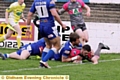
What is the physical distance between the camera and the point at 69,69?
13.0 meters

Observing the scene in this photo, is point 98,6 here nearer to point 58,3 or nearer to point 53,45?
point 58,3

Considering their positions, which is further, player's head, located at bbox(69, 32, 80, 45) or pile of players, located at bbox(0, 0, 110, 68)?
player's head, located at bbox(69, 32, 80, 45)

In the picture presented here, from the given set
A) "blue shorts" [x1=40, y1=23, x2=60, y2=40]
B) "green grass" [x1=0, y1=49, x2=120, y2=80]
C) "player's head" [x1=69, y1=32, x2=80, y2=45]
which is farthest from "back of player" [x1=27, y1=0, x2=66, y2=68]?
"player's head" [x1=69, y1=32, x2=80, y2=45]

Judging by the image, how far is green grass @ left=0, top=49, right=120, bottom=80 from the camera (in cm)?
1175

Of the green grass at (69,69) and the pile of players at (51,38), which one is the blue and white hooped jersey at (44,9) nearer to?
the pile of players at (51,38)

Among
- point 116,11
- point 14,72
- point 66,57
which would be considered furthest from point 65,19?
point 14,72

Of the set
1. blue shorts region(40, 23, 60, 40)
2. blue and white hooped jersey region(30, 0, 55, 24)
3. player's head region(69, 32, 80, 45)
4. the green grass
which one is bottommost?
the green grass

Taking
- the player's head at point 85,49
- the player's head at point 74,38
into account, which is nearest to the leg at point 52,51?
the player's head at point 74,38

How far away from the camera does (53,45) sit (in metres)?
13.2

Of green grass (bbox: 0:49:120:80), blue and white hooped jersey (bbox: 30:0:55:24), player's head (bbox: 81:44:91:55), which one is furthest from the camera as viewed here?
player's head (bbox: 81:44:91:55)

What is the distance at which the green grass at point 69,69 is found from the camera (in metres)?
11.8

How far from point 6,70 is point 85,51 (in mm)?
2802

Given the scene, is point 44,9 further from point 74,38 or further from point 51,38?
point 74,38

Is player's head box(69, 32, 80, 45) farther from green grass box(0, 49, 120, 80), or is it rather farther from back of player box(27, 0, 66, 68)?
back of player box(27, 0, 66, 68)
